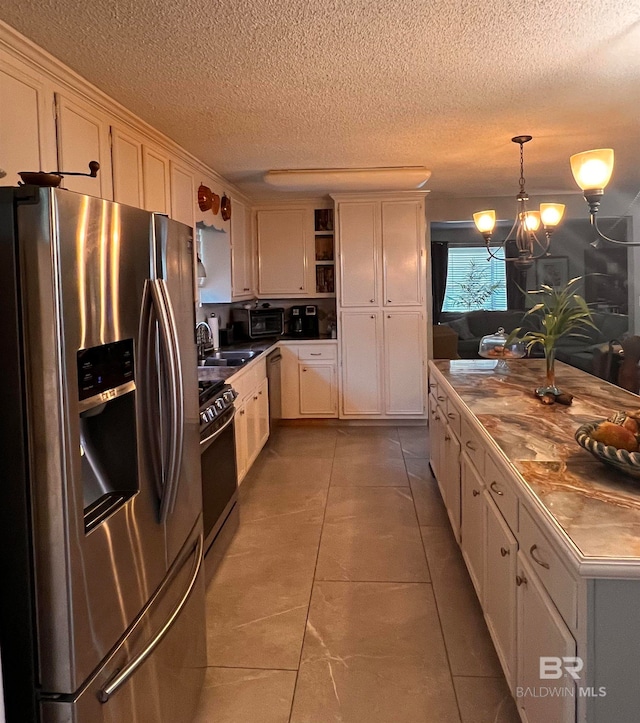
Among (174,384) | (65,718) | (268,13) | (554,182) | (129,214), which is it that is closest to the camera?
(65,718)

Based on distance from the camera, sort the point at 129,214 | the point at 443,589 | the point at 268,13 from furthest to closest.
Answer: the point at 443,589, the point at 268,13, the point at 129,214

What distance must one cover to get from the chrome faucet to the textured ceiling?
141 cm

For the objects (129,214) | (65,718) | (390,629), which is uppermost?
(129,214)

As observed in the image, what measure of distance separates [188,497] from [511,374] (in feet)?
7.76

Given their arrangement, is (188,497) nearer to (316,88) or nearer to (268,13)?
Result: (268,13)

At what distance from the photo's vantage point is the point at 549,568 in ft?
4.73

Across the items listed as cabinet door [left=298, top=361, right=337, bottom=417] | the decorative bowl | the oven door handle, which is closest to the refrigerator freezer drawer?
the oven door handle

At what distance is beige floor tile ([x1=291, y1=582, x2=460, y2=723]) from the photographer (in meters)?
1.96

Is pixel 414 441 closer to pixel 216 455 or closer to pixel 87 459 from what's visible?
pixel 216 455

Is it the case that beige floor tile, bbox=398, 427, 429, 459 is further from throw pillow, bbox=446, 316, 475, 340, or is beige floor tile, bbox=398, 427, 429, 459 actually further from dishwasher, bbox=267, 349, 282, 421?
throw pillow, bbox=446, 316, 475, 340

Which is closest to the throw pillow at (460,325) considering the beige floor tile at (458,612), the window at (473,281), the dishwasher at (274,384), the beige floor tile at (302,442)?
the window at (473,281)

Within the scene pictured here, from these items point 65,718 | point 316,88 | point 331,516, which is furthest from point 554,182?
point 65,718

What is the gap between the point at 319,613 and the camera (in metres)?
2.56

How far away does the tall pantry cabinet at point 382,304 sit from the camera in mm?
5598
